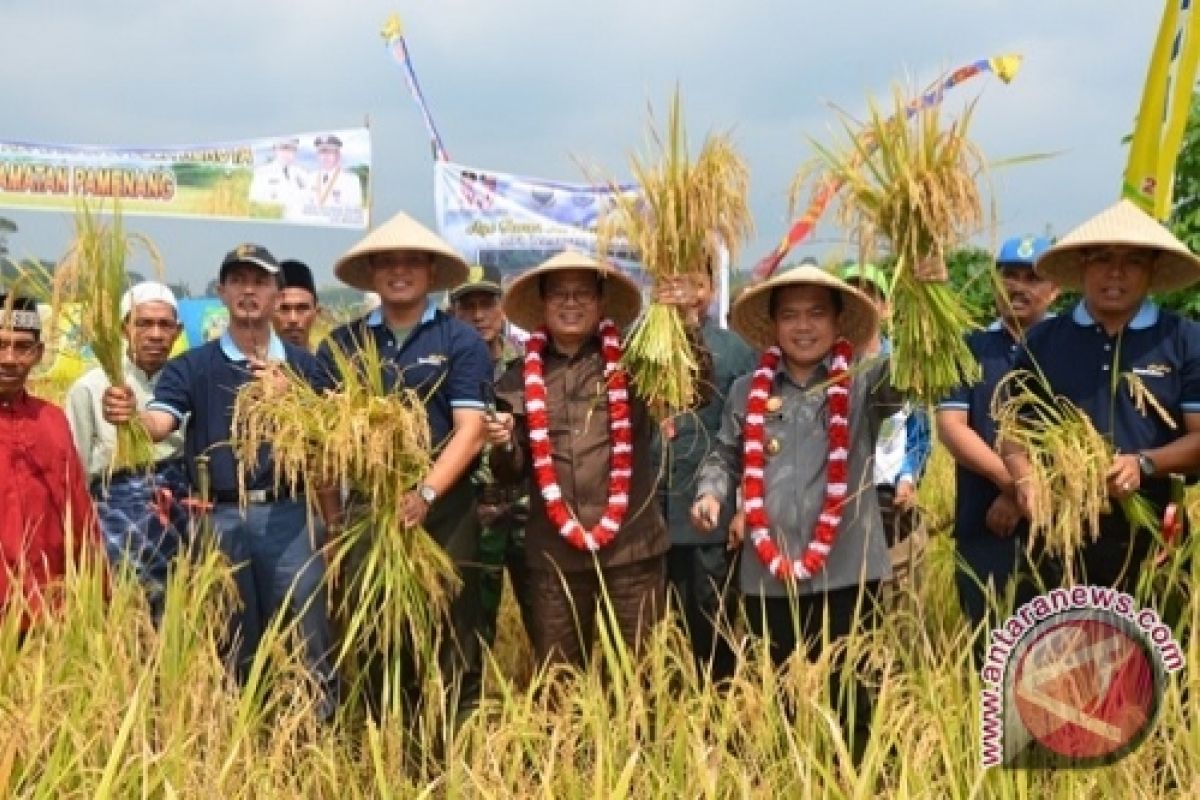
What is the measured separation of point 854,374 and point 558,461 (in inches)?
35.4

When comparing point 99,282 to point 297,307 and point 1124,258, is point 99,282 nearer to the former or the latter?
point 297,307

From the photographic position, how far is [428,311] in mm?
3691

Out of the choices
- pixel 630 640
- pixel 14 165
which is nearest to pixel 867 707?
pixel 630 640

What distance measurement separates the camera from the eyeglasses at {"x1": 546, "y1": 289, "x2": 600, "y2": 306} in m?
3.53

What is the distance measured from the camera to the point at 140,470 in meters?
3.54

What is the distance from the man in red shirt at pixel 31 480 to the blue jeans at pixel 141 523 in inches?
6.1

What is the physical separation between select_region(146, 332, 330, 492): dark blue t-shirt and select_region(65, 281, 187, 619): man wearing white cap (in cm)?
13

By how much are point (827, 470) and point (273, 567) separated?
1663 mm

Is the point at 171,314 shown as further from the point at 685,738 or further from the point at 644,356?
the point at 685,738

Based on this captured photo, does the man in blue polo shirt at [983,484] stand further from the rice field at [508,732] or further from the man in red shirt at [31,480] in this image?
the man in red shirt at [31,480]

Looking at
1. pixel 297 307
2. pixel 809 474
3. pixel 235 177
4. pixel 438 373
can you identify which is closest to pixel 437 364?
pixel 438 373

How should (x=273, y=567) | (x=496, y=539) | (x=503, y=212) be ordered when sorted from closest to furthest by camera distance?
(x=273, y=567), (x=496, y=539), (x=503, y=212)

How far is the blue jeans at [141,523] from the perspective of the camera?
354 centimetres

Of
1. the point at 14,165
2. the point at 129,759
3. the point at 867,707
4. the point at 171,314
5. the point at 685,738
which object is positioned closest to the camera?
the point at 129,759
